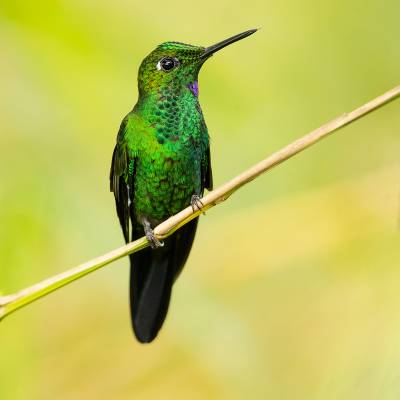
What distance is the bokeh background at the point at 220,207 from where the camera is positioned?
2771mm

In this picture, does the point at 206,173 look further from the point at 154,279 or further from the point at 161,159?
the point at 154,279

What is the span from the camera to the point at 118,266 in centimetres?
321

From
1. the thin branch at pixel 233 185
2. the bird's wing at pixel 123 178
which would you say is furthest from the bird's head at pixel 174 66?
the thin branch at pixel 233 185

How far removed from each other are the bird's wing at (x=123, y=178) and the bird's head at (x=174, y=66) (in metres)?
0.21

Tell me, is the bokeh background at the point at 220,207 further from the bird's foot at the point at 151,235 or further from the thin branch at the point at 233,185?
the thin branch at the point at 233,185

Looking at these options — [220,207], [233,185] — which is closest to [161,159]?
[220,207]

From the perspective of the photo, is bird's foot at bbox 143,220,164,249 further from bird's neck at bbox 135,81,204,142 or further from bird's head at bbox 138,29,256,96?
bird's head at bbox 138,29,256,96

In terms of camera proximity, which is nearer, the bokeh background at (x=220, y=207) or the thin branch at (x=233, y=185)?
the thin branch at (x=233, y=185)

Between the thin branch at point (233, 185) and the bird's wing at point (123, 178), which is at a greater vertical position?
the bird's wing at point (123, 178)

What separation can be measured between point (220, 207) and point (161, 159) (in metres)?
0.58

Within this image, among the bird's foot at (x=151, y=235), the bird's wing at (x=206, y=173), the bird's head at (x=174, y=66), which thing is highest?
the bird's head at (x=174, y=66)

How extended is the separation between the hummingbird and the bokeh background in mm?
163

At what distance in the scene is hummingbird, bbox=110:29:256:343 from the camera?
264 cm

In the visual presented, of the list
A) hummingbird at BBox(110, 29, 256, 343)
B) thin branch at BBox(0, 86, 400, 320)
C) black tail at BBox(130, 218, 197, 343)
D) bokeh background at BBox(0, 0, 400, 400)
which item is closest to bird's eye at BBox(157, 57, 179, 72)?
hummingbird at BBox(110, 29, 256, 343)
